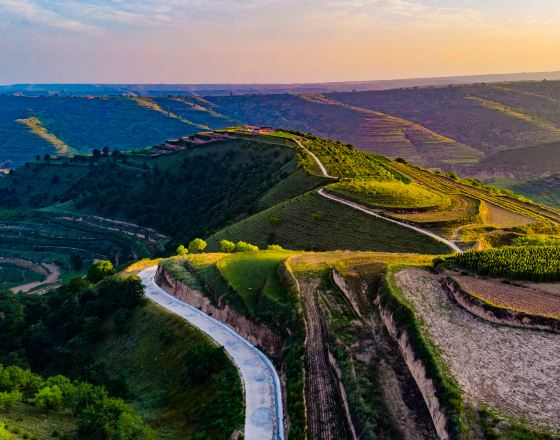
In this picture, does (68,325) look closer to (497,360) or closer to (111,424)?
(111,424)

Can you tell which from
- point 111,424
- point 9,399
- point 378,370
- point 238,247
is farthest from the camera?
point 238,247

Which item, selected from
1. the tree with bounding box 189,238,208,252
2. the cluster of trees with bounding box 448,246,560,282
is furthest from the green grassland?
the tree with bounding box 189,238,208,252

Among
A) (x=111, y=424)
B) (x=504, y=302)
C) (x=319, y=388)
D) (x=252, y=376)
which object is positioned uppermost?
(x=504, y=302)

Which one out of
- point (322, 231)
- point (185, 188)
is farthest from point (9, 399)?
point (185, 188)

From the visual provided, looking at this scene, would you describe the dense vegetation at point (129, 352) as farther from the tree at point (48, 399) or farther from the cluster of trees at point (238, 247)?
the cluster of trees at point (238, 247)

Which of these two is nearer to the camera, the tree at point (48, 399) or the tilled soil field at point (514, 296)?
the tree at point (48, 399)

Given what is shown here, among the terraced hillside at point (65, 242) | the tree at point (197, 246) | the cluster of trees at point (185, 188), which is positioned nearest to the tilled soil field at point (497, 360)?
the tree at point (197, 246)
